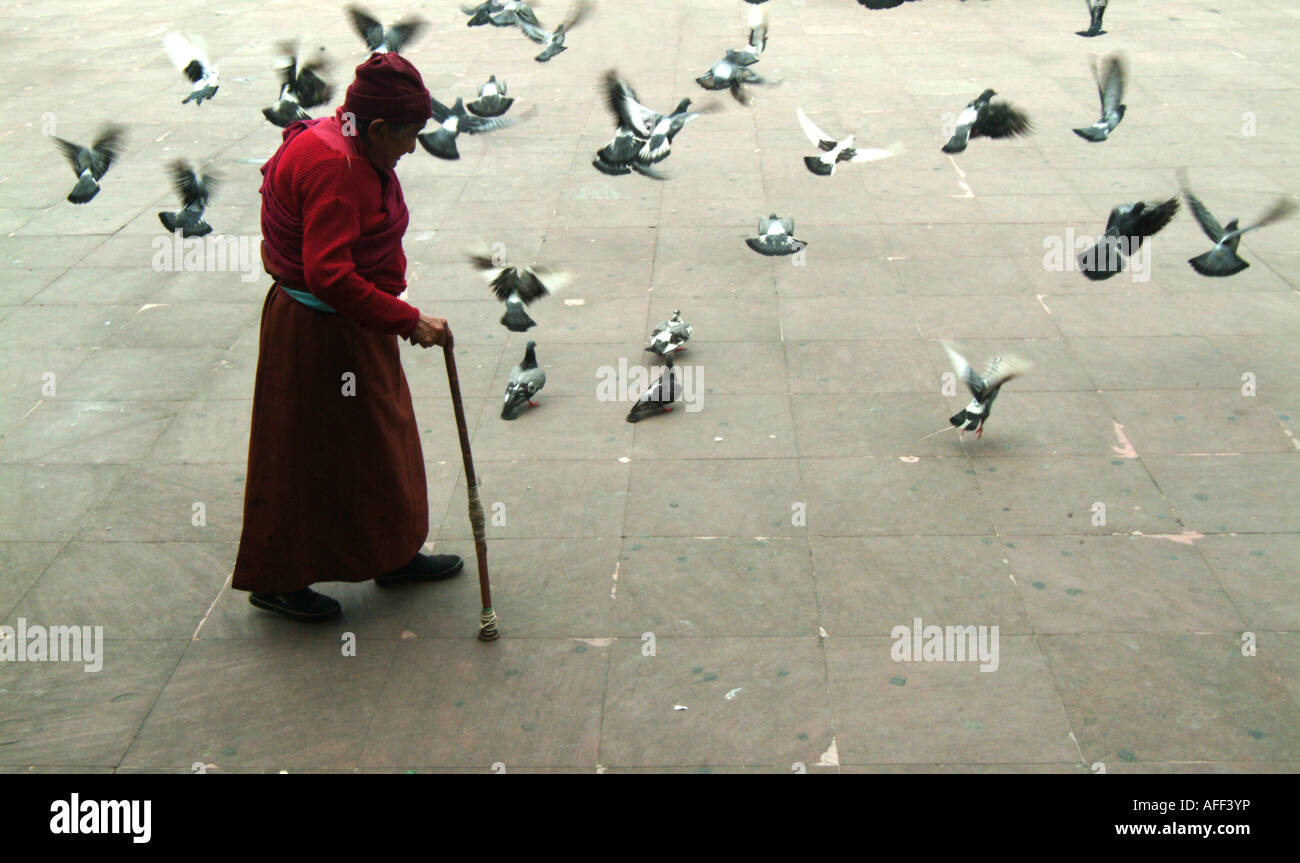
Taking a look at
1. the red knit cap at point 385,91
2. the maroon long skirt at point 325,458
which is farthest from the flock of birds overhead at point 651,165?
the red knit cap at point 385,91

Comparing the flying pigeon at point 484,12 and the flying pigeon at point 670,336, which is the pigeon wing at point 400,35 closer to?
the flying pigeon at point 484,12

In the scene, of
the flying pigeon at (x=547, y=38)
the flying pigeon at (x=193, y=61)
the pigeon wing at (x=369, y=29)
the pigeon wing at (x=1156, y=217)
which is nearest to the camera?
the pigeon wing at (x=1156, y=217)

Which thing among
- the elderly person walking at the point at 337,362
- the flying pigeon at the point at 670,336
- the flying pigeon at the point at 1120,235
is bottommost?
the flying pigeon at the point at 670,336

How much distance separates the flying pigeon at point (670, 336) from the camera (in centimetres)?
548

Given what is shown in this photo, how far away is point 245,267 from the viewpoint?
693cm

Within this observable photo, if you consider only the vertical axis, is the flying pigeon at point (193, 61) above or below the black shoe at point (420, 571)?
below

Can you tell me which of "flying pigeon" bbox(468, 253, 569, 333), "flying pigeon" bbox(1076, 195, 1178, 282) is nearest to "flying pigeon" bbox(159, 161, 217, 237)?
"flying pigeon" bbox(468, 253, 569, 333)

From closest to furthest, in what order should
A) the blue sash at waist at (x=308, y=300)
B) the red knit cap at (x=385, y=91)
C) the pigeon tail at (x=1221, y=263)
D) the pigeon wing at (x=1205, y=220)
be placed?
1. the red knit cap at (x=385, y=91)
2. the blue sash at waist at (x=308, y=300)
3. the pigeon wing at (x=1205, y=220)
4. the pigeon tail at (x=1221, y=263)

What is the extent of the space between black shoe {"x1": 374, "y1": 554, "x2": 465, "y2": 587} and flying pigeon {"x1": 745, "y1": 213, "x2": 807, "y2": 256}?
3310 millimetres

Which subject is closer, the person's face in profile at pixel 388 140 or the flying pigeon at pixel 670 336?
the person's face in profile at pixel 388 140

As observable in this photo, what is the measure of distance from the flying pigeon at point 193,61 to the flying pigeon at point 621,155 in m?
3.66

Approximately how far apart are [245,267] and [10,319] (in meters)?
1.37

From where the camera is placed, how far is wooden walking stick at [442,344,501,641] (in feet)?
11.3
